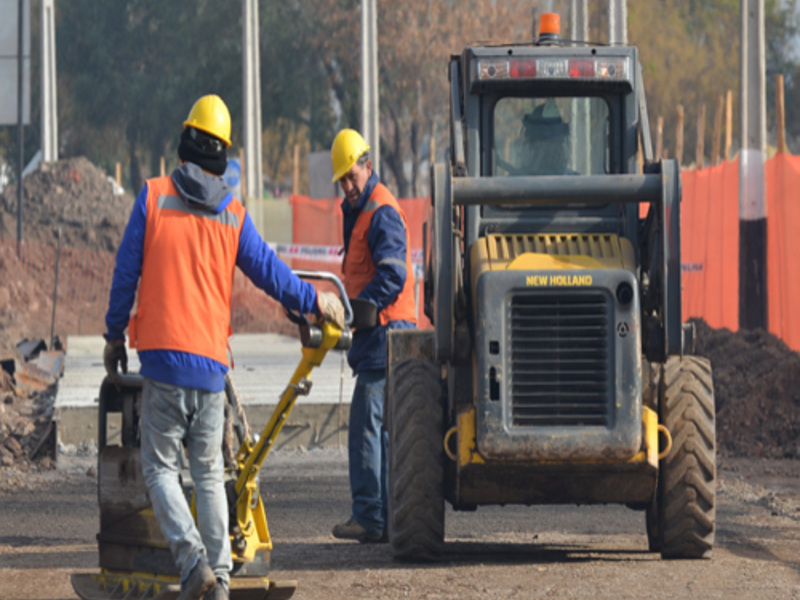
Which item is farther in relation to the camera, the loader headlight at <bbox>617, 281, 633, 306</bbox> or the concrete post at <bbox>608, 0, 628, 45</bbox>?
the concrete post at <bbox>608, 0, 628, 45</bbox>

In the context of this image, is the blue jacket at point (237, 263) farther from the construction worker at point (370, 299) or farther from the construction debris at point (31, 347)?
the construction debris at point (31, 347)

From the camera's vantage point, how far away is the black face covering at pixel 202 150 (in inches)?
236

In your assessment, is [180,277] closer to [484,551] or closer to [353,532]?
[353,532]

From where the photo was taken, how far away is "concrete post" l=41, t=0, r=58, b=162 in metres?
33.3

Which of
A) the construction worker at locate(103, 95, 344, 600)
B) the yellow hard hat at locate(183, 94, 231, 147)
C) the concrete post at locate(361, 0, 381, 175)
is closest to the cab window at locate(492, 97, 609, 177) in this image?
the yellow hard hat at locate(183, 94, 231, 147)

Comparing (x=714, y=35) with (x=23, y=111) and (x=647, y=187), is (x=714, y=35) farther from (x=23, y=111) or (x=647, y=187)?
(x=647, y=187)

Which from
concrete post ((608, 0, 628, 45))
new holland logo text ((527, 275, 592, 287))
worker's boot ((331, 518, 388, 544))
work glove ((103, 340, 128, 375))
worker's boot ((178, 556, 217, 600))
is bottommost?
worker's boot ((331, 518, 388, 544))

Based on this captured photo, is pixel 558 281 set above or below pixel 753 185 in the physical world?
below

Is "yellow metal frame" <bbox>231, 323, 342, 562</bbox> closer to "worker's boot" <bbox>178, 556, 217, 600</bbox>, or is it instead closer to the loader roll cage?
"worker's boot" <bbox>178, 556, 217, 600</bbox>

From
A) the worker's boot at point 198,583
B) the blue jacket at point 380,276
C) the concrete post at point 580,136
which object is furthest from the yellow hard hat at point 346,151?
the worker's boot at point 198,583

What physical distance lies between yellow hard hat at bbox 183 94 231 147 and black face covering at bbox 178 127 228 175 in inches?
1.0

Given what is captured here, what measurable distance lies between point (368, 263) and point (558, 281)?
1.50 meters

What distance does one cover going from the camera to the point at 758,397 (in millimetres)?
13078

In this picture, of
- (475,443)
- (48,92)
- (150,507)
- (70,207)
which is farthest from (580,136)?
(48,92)
